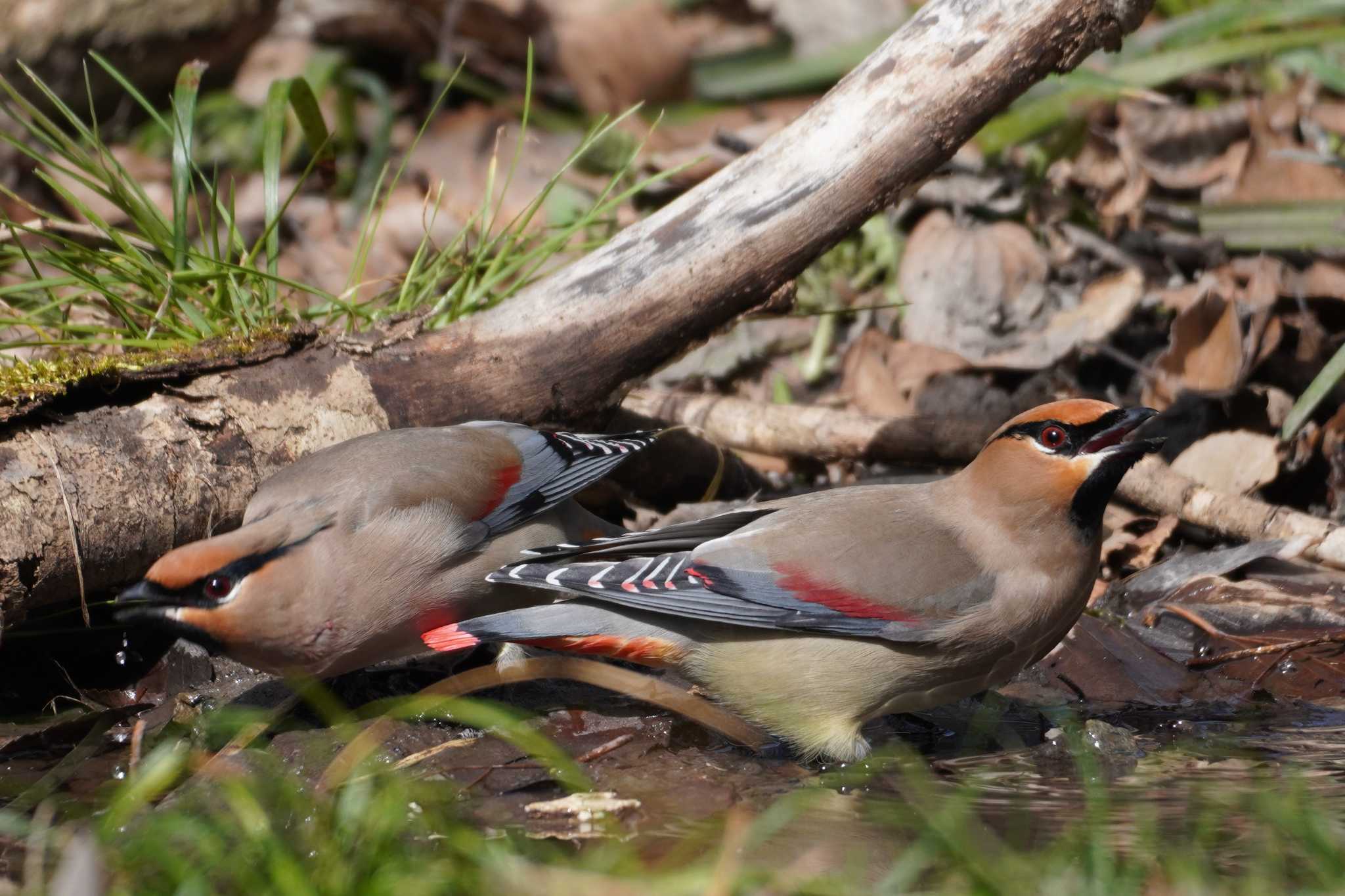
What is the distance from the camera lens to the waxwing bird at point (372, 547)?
368cm

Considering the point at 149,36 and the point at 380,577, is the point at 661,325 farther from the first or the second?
the point at 149,36

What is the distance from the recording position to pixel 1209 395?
5484 millimetres

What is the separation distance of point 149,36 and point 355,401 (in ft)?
15.6

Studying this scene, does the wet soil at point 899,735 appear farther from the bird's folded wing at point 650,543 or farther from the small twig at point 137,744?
the bird's folded wing at point 650,543

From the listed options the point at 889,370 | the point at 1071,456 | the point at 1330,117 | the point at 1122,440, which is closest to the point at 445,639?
the point at 1071,456

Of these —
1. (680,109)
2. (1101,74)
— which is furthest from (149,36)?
(1101,74)

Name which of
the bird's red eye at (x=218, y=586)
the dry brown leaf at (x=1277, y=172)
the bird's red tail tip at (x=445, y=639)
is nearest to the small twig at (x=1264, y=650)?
the bird's red tail tip at (x=445, y=639)

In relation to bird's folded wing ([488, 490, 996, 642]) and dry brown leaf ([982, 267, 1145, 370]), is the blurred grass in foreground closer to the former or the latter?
bird's folded wing ([488, 490, 996, 642])

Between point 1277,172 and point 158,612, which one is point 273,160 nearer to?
point 158,612

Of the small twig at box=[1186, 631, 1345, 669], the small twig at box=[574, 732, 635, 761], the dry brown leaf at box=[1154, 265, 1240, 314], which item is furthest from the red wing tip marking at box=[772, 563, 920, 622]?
the dry brown leaf at box=[1154, 265, 1240, 314]

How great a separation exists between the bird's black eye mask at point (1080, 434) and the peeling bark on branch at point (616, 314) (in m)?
0.94

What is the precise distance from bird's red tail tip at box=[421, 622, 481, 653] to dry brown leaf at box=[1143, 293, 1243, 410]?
2998 mm

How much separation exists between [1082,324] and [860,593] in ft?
9.25

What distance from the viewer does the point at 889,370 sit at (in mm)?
6262
